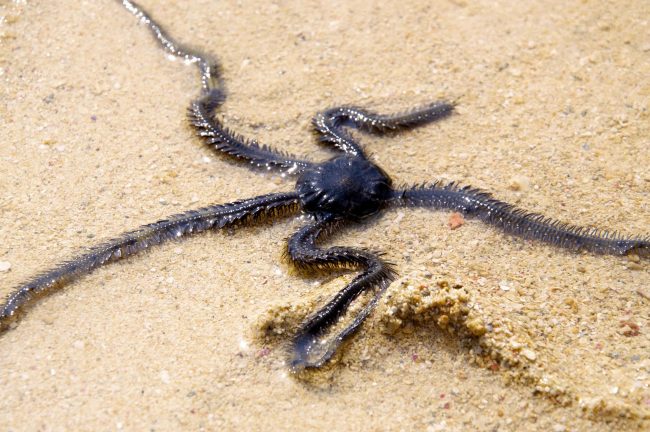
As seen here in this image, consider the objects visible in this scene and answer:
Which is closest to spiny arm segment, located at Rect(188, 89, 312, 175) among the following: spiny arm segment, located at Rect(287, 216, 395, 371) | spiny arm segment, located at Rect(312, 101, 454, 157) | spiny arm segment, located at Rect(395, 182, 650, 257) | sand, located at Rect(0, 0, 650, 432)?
sand, located at Rect(0, 0, 650, 432)

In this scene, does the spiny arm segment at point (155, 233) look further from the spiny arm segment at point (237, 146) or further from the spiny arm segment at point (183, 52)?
the spiny arm segment at point (183, 52)

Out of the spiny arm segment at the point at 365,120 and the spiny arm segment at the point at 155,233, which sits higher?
the spiny arm segment at the point at 365,120

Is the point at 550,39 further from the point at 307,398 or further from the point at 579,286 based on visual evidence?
the point at 307,398

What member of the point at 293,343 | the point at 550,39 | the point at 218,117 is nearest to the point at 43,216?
the point at 218,117

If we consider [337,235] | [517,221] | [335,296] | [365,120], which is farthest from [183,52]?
[517,221]

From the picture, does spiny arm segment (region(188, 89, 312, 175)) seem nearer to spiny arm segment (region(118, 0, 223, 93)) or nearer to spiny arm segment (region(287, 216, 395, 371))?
spiny arm segment (region(118, 0, 223, 93))

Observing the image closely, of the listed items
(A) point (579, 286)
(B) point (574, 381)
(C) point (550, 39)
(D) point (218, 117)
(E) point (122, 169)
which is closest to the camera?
(B) point (574, 381)

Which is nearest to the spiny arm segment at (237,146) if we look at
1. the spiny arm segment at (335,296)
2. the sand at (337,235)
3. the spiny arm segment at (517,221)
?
the sand at (337,235)
